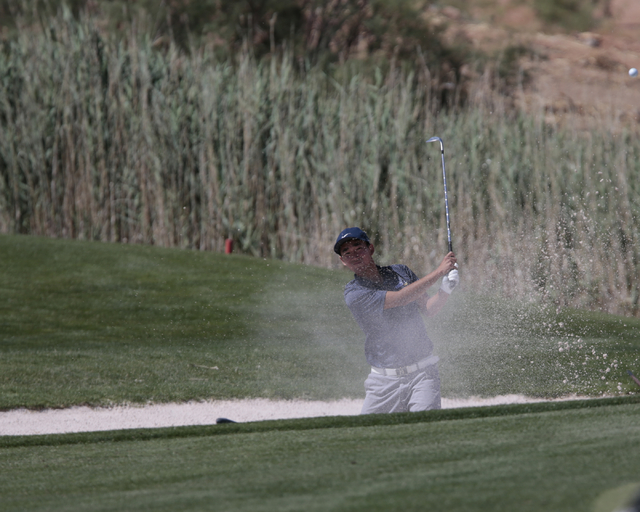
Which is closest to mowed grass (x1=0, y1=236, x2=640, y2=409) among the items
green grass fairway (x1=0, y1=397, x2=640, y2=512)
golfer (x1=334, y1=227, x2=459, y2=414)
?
golfer (x1=334, y1=227, x2=459, y2=414)

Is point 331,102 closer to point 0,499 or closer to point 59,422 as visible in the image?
point 59,422

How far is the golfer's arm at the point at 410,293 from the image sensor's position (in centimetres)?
453

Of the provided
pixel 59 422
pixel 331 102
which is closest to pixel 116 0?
pixel 331 102

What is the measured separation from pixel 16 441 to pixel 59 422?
1.73m

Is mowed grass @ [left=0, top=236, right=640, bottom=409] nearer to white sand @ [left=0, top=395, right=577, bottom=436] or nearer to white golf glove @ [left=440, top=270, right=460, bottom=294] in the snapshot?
white sand @ [left=0, top=395, right=577, bottom=436]

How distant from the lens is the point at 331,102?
12.1 metres

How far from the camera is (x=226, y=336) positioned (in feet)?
27.8

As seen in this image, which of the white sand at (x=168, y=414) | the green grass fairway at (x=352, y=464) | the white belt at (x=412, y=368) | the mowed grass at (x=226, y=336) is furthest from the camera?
the mowed grass at (x=226, y=336)

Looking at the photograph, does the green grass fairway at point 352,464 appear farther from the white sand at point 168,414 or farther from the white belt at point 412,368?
the white sand at point 168,414

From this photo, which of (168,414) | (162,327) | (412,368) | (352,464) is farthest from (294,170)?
(352,464)

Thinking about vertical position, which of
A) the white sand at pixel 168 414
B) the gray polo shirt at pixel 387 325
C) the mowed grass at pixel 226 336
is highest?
the gray polo shirt at pixel 387 325

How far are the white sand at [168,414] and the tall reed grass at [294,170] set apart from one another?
3883mm

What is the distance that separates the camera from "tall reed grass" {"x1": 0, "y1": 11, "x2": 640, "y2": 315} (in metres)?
10.2

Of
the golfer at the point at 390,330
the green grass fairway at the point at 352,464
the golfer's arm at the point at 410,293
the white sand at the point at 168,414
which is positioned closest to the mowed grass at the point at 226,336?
the white sand at the point at 168,414
